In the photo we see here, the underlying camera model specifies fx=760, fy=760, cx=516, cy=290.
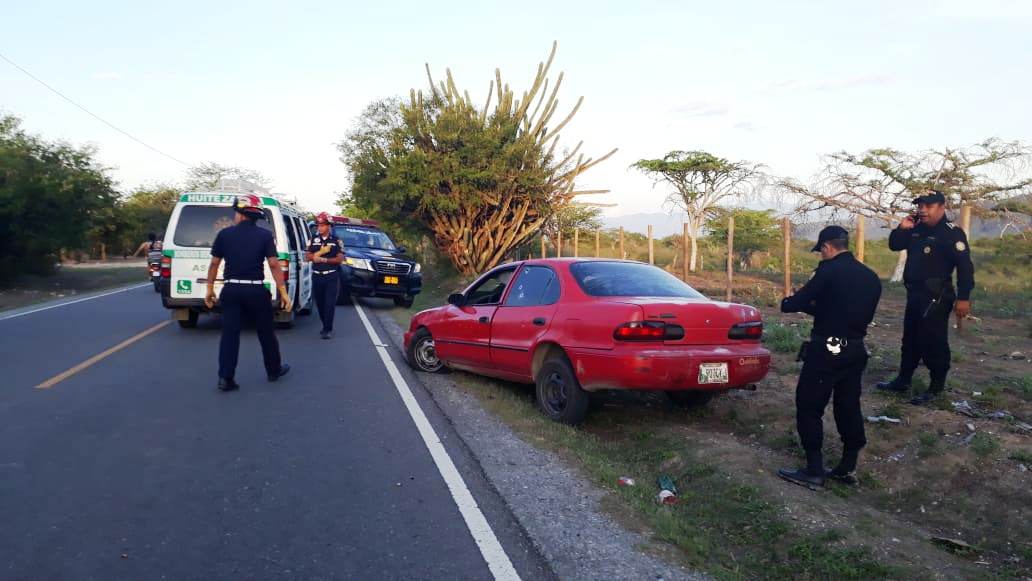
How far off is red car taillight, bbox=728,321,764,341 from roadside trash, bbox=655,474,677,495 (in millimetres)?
1440

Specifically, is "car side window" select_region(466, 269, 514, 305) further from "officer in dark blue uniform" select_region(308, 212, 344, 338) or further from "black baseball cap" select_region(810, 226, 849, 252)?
"officer in dark blue uniform" select_region(308, 212, 344, 338)

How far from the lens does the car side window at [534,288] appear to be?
23.0 ft

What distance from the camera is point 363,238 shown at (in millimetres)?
18797

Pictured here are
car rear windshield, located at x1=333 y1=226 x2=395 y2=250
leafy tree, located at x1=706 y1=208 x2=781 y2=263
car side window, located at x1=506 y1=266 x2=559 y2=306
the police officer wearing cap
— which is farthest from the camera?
leafy tree, located at x1=706 y1=208 x2=781 y2=263

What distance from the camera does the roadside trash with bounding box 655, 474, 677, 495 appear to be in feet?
17.2

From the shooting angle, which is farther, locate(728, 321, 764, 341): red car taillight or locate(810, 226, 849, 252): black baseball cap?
locate(728, 321, 764, 341): red car taillight

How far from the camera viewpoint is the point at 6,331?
11852 mm

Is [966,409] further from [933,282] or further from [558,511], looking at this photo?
[558,511]

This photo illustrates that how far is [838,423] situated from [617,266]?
264 cm

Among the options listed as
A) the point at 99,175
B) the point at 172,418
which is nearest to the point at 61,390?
the point at 172,418

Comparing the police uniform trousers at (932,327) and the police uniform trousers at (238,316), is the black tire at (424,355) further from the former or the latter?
the police uniform trousers at (932,327)

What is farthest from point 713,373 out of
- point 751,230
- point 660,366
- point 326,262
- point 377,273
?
point 751,230

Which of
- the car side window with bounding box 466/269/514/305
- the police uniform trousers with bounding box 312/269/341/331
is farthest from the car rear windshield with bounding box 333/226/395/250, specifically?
the car side window with bounding box 466/269/514/305

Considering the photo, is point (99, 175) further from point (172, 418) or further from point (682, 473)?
point (682, 473)
